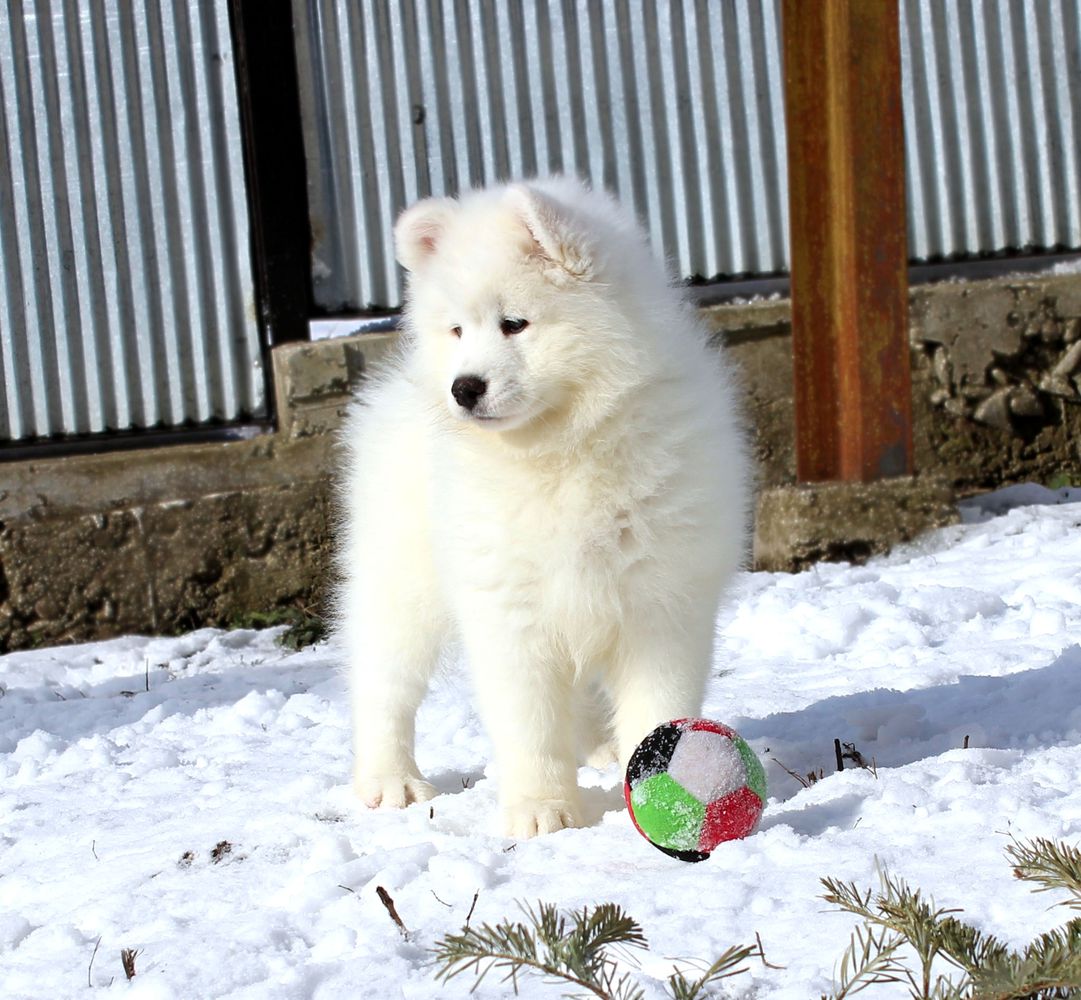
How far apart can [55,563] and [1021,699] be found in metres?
4.03

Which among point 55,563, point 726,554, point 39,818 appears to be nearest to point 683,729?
point 726,554

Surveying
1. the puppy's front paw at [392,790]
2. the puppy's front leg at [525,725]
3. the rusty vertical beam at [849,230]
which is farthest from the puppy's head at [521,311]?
the rusty vertical beam at [849,230]

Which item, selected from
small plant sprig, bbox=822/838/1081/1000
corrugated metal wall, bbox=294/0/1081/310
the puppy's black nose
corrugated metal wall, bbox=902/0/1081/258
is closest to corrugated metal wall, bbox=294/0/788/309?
corrugated metal wall, bbox=294/0/1081/310

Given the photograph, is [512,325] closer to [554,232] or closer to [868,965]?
[554,232]

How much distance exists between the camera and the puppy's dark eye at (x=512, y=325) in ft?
9.12

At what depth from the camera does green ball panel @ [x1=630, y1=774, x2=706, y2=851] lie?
237 cm

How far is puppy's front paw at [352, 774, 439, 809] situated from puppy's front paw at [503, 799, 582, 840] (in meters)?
0.44

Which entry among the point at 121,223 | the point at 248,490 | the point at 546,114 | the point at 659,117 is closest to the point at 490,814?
the point at 248,490

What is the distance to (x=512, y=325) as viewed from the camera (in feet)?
9.16

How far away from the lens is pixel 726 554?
2.81 meters

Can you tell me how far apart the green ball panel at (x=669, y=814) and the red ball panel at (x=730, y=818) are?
1 cm

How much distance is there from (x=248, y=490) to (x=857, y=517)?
257 centimetres

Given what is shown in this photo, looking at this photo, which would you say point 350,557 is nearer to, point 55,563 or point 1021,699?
point 1021,699

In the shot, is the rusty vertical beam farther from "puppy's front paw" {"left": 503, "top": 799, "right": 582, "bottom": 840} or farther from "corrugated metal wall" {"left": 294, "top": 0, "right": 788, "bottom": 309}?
"puppy's front paw" {"left": 503, "top": 799, "right": 582, "bottom": 840}
